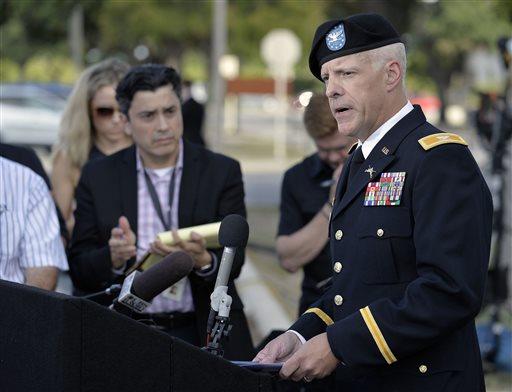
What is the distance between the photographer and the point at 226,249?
3186 millimetres

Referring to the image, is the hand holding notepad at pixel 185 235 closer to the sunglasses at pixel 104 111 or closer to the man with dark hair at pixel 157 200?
the man with dark hair at pixel 157 200

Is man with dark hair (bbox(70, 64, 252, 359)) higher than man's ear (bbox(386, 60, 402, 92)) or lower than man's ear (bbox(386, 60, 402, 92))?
Result: lower

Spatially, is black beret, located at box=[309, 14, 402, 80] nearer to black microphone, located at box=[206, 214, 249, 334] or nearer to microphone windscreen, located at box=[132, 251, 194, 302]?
black microphone, located at box=[206, 214, 249, 334]

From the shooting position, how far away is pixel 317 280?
5477 millimetres

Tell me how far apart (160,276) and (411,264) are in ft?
2.28

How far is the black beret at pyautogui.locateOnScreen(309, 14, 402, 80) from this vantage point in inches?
125

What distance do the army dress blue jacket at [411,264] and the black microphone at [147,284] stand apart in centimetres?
45

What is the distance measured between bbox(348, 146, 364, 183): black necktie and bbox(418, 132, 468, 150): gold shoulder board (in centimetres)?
26

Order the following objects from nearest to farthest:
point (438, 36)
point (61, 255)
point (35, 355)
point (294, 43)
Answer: point (35, 355) < point (61, 255) < point (294, 43) < point (438, 36)

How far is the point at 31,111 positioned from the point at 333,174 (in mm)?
26736

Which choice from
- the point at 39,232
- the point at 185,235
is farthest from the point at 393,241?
the point at 39,232

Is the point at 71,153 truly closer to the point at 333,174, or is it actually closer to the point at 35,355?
the point at 333,174

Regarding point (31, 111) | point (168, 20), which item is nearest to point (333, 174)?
point (31, 111)

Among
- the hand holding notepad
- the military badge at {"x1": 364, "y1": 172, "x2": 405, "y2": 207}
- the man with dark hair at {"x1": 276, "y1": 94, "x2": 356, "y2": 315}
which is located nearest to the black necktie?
the military badge at {"x1": 364, "y1": 172, "x2": 405, "y2": 207}
